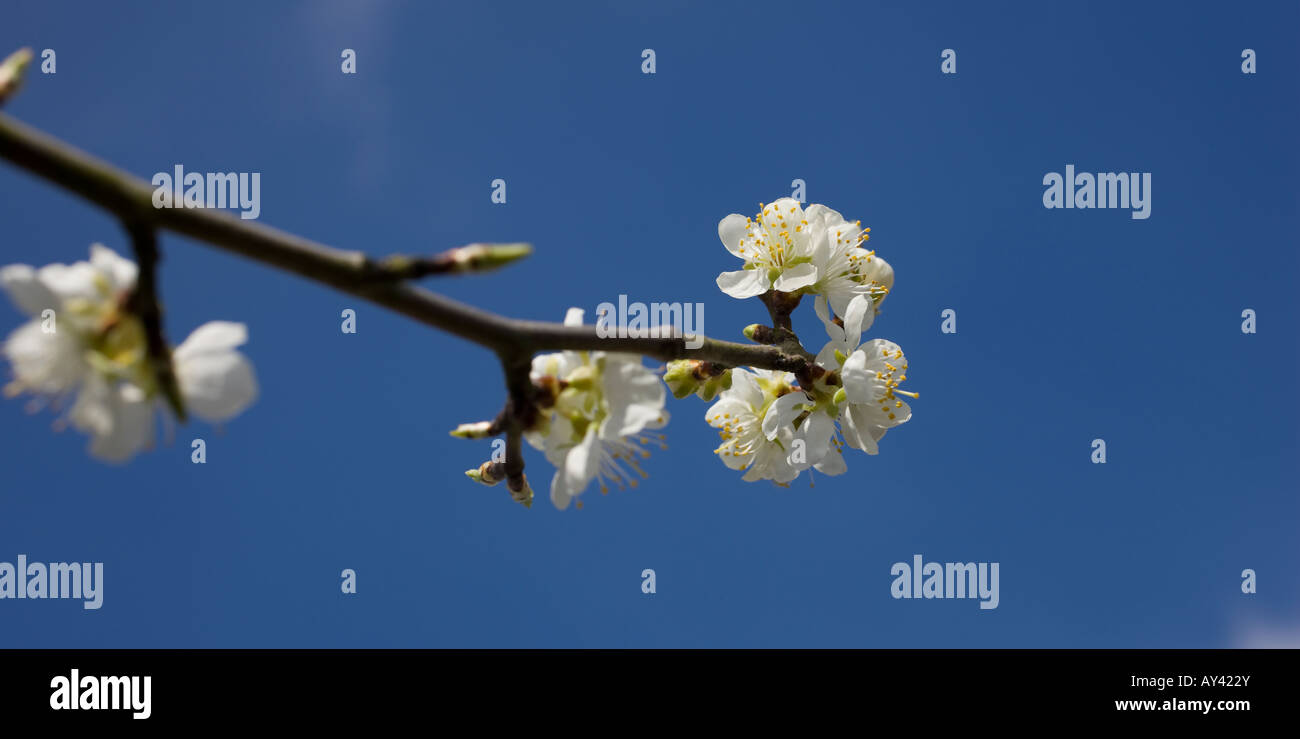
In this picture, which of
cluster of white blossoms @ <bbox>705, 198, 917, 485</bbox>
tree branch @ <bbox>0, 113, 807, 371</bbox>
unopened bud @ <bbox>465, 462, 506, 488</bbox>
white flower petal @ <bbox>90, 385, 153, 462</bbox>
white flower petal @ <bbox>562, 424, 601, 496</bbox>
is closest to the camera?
tree branch @ <bbox>0, 113, 807, 371</bbox>

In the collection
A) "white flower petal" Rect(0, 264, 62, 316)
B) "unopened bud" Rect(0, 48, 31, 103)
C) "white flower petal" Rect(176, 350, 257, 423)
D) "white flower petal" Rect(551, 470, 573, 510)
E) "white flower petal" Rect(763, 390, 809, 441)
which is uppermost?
"unopened bud" Rect(0, 48, 31, 103)

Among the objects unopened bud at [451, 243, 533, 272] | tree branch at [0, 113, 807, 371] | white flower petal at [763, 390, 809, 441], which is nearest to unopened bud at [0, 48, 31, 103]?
tree branch at [0, 113, 807, 371]

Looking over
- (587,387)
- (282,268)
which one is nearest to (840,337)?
(587,387)

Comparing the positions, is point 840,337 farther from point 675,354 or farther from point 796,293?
point 675,354

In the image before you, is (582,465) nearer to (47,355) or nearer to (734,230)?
(47,355)

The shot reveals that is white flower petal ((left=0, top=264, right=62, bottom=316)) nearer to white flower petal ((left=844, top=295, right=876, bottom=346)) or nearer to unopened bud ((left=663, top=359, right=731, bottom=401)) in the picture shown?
unopened bud ((left=663, top=359, right=731, bottom=401))

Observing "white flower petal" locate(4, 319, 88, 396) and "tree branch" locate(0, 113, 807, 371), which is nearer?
"tree branch" locate(0, 113, 807, 371)
